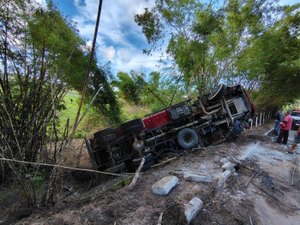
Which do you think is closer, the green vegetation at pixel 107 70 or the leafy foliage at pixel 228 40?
the green vegetation at pixel 107 70

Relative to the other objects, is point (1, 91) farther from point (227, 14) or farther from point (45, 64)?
point (227, 14)

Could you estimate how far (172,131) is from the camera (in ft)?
23.8

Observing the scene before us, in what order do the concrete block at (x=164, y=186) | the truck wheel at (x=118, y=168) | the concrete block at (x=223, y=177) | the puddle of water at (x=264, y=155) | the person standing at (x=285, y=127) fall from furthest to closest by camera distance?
the person standing at (x=285, y=127)
the puddle of water at (x=264, y=155)
the truck wheel at (x=118, y=168)
the concrete block at (x=223, y=177)
the concrete block at (x=164, y=186)

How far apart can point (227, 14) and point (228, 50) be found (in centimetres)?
181

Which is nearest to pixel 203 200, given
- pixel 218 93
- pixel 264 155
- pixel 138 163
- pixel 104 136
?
pixel 138 163

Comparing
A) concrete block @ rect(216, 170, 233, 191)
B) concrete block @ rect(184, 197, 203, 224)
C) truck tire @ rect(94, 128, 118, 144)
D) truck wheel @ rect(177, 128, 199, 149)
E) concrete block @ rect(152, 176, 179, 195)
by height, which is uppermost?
truck tire @ rect(94, 128, 118, 144)

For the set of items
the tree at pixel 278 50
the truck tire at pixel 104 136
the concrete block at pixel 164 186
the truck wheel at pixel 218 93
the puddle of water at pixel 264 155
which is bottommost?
the puddle of water at pixel 264 155

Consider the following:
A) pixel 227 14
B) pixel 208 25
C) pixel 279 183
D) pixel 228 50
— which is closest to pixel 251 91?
pixel 228 50

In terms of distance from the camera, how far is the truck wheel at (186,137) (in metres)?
7.18

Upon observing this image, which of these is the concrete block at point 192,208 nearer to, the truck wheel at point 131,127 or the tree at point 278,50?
the truck wheel at point 131,127

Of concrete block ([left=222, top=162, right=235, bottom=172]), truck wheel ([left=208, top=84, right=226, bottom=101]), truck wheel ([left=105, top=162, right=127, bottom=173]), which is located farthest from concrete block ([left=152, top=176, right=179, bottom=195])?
truck wheel ([left=208, top=84, right=226, bottom=101])

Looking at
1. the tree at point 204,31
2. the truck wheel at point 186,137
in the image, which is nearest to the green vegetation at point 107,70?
the tree at point 204,31

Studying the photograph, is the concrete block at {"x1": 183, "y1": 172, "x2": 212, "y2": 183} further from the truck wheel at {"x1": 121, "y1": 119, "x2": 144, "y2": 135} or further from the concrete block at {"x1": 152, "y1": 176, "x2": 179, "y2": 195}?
the truck wheel at {"x1": 121, "y1": 119, "x2": 144, "y2": 135}

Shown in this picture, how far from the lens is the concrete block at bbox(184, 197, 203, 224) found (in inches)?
111
